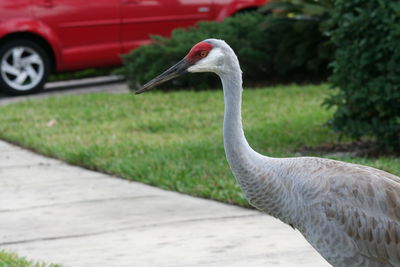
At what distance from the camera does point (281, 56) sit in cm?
1373

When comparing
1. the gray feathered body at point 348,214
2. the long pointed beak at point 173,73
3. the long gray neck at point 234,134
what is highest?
Answer: the long pointed beak at point 173,73

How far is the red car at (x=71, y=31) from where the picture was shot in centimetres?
1359

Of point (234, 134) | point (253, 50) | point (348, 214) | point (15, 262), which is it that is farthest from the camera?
point (253, 50)

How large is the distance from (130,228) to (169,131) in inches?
140

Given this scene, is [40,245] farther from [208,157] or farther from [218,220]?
[208,157]

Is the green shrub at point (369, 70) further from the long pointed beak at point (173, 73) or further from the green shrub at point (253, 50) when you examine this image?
the green shrub at point (253, 50)

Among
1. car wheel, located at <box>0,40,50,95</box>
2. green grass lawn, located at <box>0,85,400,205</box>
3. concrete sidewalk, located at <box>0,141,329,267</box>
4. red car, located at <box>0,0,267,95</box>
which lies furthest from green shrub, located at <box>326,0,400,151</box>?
car wheel, located at <box>0,40,50,95</box>

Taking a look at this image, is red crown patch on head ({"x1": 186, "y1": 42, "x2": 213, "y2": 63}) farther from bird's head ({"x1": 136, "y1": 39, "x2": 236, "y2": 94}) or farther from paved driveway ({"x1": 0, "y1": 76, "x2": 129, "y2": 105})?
paved driveway ({"x1": 0, "y1": 76, "x2": 129, "y2": 105})

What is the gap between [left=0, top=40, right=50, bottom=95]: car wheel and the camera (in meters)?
13.6

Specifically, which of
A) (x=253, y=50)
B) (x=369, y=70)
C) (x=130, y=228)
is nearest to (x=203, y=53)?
(x=130, y=228)

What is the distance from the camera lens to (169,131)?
34.0 feet

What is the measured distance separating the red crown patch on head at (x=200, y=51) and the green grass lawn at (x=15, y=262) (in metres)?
1.60

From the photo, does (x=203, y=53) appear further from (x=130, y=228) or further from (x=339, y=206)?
(x=130, y=228)

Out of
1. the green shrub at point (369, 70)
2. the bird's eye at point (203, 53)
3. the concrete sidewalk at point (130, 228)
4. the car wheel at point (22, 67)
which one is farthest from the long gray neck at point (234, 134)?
the car wheel at point (22, 67)
